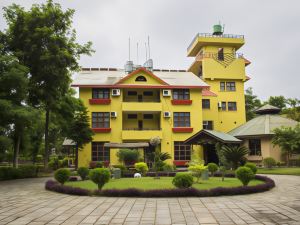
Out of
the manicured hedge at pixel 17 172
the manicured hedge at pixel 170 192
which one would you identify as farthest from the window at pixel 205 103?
the manicured hedge at pixel 170 192

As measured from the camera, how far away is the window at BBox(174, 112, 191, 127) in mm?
34312

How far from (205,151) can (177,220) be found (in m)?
25.7

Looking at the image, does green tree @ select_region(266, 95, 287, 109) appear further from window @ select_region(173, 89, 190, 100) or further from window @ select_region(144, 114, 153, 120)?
window @ select_region(144, 114, 153, 120)

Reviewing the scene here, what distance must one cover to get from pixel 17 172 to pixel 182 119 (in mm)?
18038

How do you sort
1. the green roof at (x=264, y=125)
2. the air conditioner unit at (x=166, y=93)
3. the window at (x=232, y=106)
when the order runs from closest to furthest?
the green roof at (x=264, y=125) → the air conditioner unit at (x=166, y=93) → the window at (x=232, y=106)

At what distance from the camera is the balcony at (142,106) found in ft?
109

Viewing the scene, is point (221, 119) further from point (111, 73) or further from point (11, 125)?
point (11, 125)

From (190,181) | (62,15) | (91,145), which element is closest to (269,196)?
(190,181)

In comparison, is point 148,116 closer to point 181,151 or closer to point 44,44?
point 181,151

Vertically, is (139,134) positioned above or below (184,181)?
above

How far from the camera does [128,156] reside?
28547 millimetres

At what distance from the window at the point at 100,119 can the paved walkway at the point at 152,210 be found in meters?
20.2


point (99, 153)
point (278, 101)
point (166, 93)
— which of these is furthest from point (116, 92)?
point (278, 101)

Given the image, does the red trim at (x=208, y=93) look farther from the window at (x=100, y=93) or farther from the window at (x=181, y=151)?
the window at (x=100, y=93)
